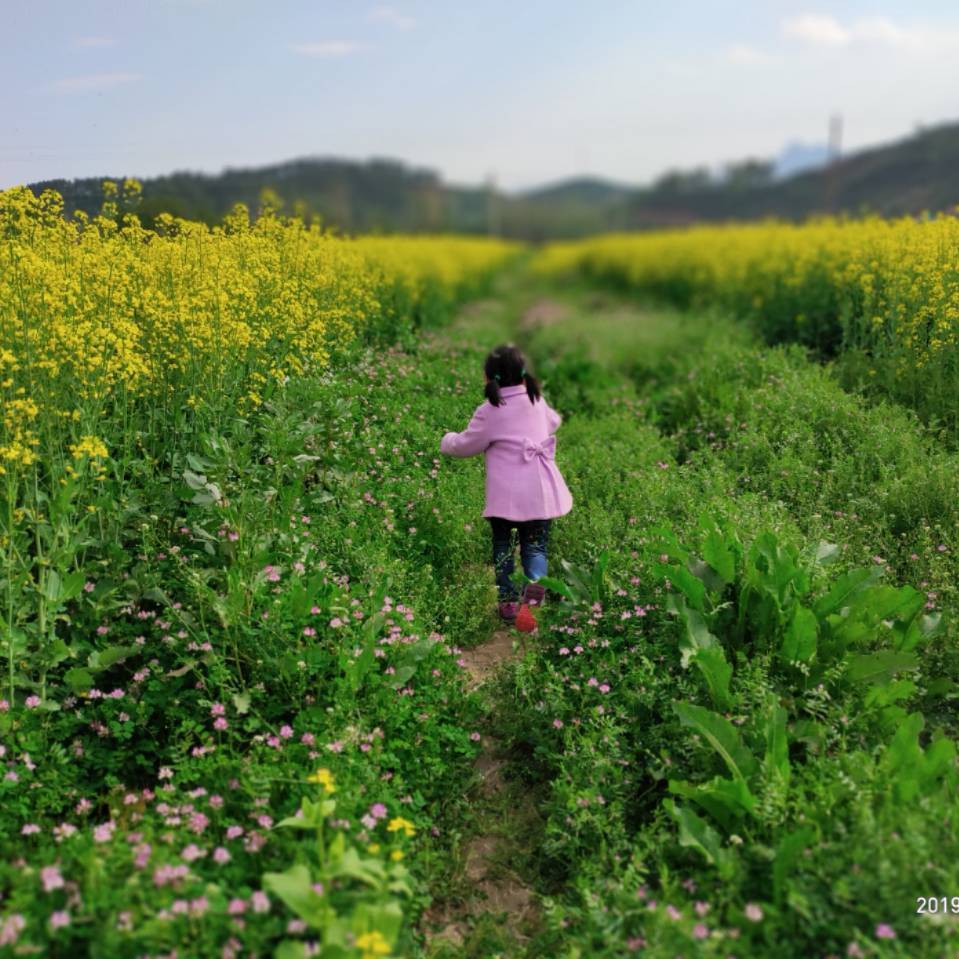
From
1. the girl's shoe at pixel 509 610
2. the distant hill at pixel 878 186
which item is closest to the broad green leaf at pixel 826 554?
the girl's shoe at pixel 509 610

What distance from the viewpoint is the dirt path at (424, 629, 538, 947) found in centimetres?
317

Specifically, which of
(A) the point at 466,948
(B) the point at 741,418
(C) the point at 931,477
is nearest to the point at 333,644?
(A) the point at 466,948

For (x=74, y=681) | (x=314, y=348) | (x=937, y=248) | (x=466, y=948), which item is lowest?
(x=466, y=948)

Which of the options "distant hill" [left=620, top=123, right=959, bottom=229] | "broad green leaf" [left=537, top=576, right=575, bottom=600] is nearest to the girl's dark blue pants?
"broad green leaf" [left=537, top=576, right=575, bottom=600]

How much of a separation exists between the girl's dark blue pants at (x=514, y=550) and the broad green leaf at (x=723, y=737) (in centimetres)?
173

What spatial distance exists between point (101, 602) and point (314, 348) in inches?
115

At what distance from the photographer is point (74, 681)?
360 cm

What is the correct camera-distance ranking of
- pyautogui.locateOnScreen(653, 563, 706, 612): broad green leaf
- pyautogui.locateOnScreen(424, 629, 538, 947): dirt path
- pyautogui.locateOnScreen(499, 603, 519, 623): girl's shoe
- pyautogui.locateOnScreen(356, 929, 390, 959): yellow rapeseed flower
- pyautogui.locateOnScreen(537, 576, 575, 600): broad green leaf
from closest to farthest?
1. pyautogui.locateOnScreen(356, 929, 390, 959): yellow rapeseed flower
2. pyautogui.locateOnScreen(424, 629, 538, 947): dirt path
3. pyautogui.locateOnScreen(653, 563, 706, 612): broad green leaf
4. pyautogui.locateOnScreen(537, 576, 575, 600): broad green leaf
5. pyautogui.locateOnScreen(499, 603, 519, 623): girl's shoe

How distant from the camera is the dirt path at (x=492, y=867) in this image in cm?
317

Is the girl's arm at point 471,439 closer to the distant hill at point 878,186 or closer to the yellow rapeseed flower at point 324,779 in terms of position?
the yellow rapeseed flower at point 324,779

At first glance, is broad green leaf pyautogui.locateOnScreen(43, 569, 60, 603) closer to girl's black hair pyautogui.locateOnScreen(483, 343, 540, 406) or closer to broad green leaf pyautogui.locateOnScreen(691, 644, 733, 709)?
girl's black hair pyautogui.locateOnScreen(483, 343, 540, 406)

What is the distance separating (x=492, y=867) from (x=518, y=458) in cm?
229

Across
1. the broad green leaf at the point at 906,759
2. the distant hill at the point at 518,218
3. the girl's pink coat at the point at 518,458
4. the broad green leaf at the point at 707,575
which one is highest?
the distant hill at the point at 518,218

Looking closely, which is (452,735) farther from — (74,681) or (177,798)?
(74,681)
